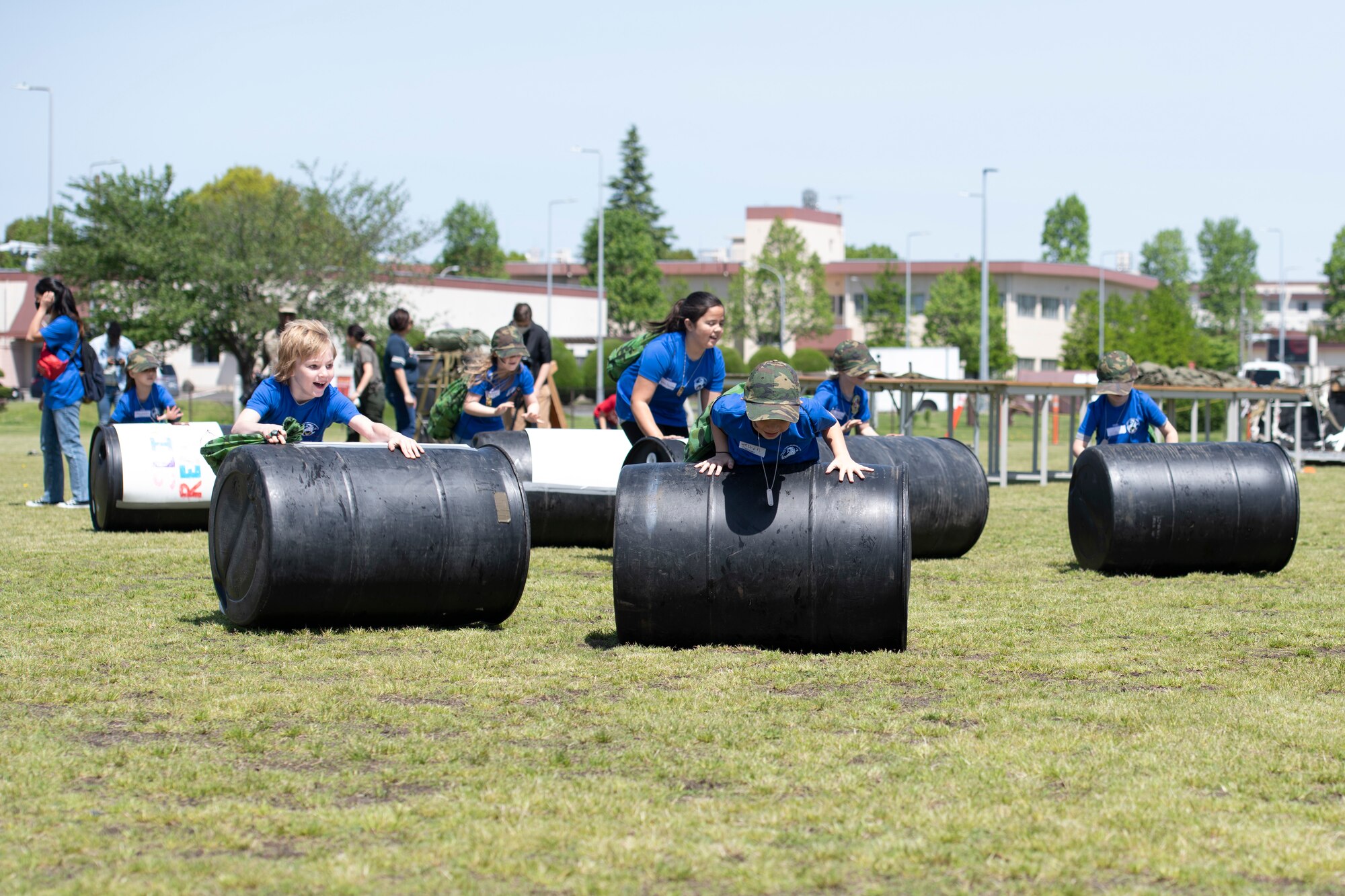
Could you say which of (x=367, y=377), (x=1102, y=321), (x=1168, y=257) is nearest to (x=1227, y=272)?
(x=1168, y=257)

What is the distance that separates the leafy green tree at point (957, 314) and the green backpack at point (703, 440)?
73476mm

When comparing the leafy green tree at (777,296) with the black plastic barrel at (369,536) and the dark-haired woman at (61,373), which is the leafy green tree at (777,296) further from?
the black plastic barrel at (369,536)

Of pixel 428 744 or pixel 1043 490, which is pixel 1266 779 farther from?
pixel 1043 490

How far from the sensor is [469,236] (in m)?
124

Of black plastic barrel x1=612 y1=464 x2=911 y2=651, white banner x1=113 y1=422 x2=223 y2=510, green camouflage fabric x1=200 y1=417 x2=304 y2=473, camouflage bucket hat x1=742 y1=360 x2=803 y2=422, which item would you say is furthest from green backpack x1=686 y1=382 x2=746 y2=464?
white banner x1=113 y1=422 x2=223 y2=510

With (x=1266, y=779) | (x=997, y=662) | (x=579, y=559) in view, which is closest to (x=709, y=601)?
(x=997, y=662)

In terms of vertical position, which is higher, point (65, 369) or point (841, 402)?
point (65, 369)

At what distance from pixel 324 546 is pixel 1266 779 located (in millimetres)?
4405

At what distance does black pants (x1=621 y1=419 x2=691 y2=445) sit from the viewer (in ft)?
33.7

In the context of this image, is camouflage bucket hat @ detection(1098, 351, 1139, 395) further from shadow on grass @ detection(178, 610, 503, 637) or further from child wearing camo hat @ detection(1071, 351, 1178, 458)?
shadow on grass @ detection(178, 610, 503, 637)

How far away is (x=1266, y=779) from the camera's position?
4.75 metres

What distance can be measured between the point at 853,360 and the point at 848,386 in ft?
1.40

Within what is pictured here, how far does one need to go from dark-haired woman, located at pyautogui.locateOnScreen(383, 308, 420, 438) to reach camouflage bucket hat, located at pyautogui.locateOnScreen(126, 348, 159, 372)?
12.5 feet

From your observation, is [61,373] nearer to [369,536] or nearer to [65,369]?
[65,369]
